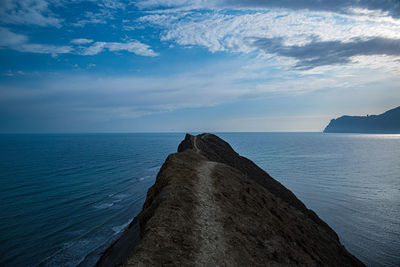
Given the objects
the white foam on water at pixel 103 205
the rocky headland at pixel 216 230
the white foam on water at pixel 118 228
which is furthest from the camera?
the white foam on water at pixel 103 205

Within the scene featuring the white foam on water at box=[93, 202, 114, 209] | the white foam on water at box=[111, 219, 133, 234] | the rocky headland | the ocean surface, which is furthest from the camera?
the white foam on water at box=[93, 202, 114, 209]

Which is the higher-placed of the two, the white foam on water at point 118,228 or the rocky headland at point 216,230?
the rocky headland at point 216,230

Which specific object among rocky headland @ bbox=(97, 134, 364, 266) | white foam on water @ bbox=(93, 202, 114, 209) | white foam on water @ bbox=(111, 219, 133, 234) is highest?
rocky headland @ bbox=(97, 134, 364, 266)

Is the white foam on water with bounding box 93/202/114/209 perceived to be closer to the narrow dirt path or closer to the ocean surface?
the ocean surface

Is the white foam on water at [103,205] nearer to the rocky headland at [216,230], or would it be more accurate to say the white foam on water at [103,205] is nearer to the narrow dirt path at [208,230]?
the rocky headland at [216,230]

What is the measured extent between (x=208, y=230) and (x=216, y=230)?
54 centimetres

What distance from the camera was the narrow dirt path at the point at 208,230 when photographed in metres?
9.83

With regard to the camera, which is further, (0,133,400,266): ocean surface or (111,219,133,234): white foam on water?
(111,219,133,234): white foam on water

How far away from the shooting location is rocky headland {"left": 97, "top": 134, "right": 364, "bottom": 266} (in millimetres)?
9773

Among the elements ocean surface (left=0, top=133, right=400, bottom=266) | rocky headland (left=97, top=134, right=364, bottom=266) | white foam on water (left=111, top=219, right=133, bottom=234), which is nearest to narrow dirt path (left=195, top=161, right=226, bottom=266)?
rocky headland (left=97, top=134, right=364, bottom=266)

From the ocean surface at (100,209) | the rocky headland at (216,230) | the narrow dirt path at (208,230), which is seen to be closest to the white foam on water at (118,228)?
the ocean surface at (100,209)

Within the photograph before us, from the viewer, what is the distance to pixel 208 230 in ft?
39.0

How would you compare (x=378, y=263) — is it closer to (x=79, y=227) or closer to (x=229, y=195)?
(x=229, y=195)

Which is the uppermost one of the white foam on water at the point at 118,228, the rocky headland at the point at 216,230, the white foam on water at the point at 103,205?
the rocky headland at the point at 216,230
